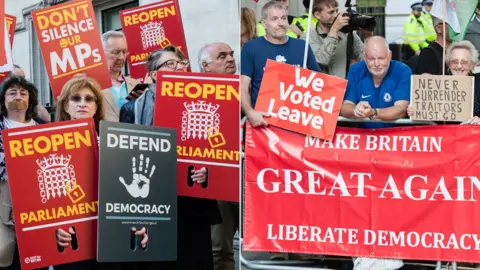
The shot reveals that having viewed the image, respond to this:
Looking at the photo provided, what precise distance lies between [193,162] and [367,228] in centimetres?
152

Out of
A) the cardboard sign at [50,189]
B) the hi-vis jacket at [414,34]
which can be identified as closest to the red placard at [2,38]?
the cardboard sign at [50,189]

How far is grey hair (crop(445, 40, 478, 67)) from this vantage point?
597cm

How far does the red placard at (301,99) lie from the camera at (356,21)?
34 cm

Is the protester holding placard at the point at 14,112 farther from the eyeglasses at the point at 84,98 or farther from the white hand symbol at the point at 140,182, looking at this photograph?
the white hand symbol at the point at 140,182

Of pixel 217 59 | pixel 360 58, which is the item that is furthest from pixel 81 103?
pixel 360 58

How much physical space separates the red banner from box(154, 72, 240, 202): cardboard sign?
76 cm

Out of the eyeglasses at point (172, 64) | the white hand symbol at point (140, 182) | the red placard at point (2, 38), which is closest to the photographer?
the white hand symbol at point (140, 182)

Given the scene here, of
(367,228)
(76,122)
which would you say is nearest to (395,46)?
(367,228)

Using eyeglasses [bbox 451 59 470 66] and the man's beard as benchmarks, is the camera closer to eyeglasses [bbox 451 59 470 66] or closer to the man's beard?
eyeglasses [bbox 451 59 470 66]

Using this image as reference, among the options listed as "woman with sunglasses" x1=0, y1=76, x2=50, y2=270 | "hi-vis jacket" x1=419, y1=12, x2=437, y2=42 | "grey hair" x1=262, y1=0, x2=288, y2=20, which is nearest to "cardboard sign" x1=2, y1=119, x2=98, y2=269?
"woman with sunglasses" x1=0, y1=76, x2=50, y2=270

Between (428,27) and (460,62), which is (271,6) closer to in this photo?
(428,27)

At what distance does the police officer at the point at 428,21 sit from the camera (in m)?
5.99

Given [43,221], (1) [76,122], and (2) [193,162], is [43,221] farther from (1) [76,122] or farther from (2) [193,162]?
(2) [193,162]

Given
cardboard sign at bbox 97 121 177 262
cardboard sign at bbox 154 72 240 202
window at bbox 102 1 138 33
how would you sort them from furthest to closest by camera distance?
window at bbox 102 1 138 33, cardboard sign at bbox 154 72 240 202, cardboard sign at bbox 97 121 177 262
